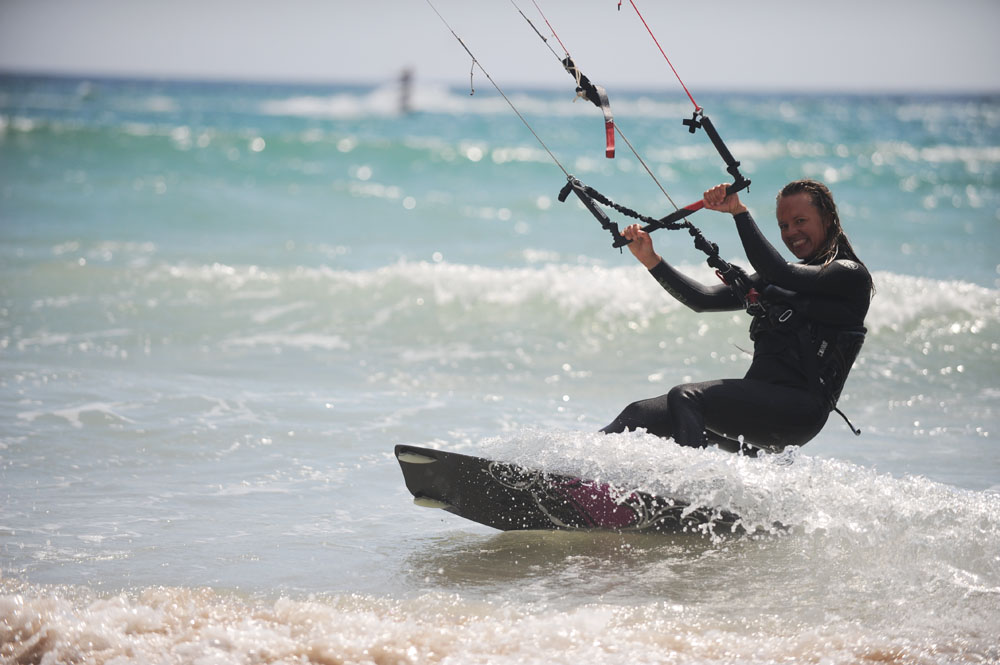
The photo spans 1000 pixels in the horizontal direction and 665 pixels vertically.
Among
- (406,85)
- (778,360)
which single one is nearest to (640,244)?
(778,360)

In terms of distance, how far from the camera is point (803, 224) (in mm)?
3799

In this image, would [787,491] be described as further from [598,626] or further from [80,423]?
[80,423]

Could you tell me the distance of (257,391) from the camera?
6.43 metres

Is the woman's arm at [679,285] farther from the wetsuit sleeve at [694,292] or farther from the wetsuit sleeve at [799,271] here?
the wetsuit sleeve at [799,271]

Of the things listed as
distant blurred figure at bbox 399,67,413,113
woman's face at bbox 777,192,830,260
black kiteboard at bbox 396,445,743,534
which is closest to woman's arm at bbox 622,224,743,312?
woman's face at bbox 777,192,830,260

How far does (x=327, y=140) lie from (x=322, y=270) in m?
14.0

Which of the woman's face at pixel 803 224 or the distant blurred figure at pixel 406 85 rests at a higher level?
the distant blurred figure at pixel 406 85

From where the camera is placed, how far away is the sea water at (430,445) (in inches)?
131

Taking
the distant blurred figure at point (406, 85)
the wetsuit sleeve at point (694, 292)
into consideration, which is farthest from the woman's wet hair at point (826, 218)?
the distant blurred figure at point (406, 85)

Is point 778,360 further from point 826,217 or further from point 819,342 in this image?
point 826,217

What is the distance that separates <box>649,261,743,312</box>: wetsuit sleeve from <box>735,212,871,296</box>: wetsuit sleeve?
0.32 metres

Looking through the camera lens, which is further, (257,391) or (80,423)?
(257,391)

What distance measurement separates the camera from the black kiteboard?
399 centimetres

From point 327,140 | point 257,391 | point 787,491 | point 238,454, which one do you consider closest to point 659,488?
point 787,491
